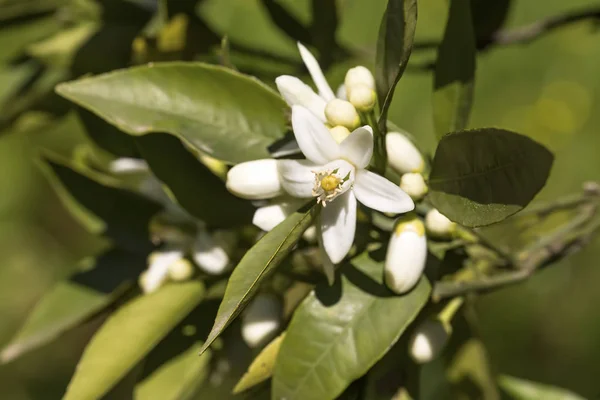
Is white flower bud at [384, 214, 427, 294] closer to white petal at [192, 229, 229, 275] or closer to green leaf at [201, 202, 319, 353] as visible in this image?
green leaf at [201, 202, 319, 353]

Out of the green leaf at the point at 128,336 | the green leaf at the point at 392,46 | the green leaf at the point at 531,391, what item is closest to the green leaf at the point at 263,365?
the green leaf at the point at 128,336

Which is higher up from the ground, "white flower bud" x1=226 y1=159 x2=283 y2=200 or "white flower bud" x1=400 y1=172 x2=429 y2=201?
"white flower bud" x1=226 y1=159 x2=283 y2=200

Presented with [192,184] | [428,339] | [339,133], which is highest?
[339,133]

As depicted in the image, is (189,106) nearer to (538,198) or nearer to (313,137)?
(313,137)

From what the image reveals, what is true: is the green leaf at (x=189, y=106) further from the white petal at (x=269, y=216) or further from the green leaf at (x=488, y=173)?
the green leaf at (x=488, y=173)

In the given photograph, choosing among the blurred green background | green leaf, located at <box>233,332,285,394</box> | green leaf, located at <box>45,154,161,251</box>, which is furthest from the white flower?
the blurred green background

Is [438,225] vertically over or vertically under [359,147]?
under

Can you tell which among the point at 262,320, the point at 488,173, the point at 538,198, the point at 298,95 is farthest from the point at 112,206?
the point at 538,198
